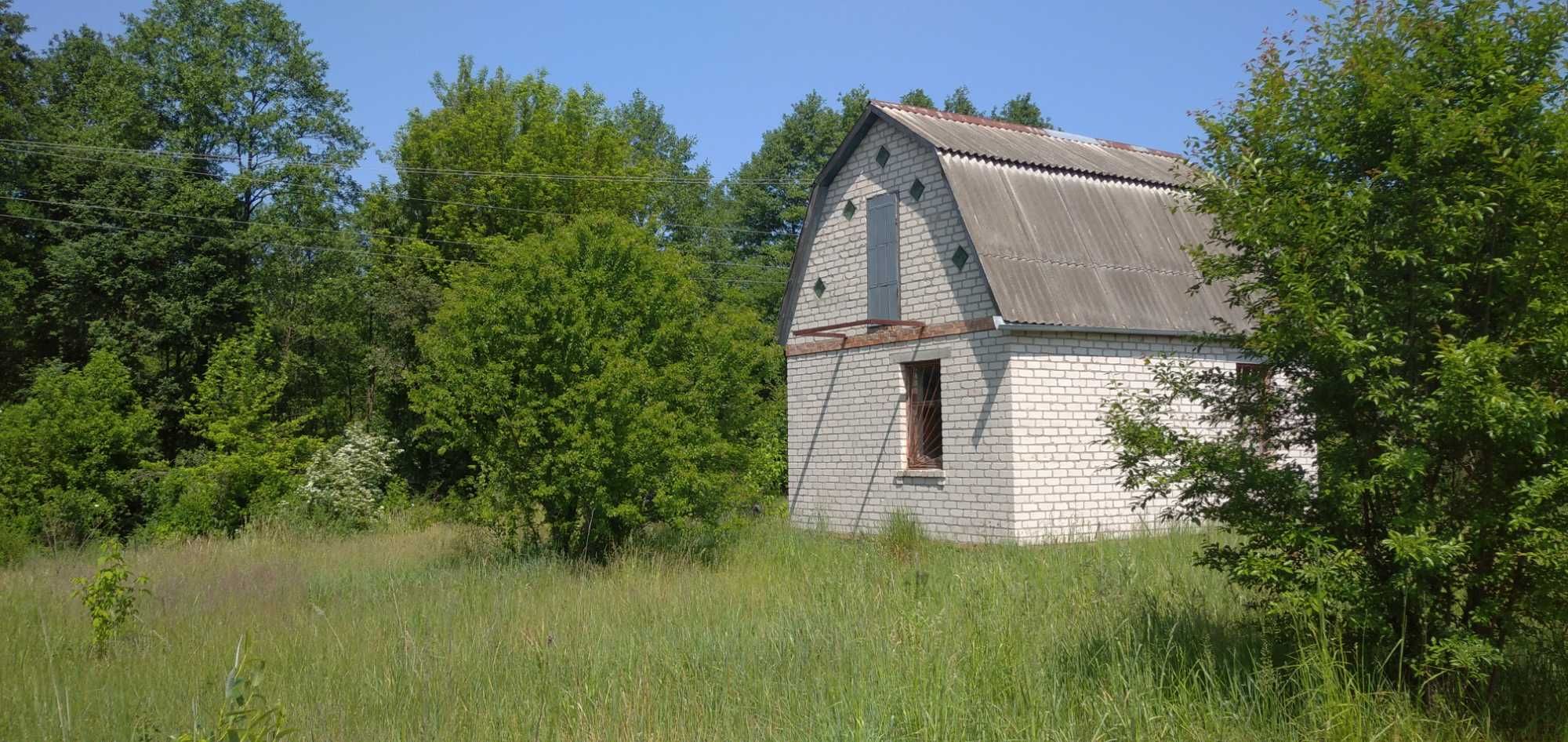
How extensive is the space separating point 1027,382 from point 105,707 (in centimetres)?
1075

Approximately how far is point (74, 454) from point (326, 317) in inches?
318

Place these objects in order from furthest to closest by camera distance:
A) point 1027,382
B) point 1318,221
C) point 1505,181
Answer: point 1027,382 → point 1318,221 → point 1505,181

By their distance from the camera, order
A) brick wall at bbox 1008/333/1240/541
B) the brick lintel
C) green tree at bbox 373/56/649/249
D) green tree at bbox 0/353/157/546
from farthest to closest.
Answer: green tree at bbox 373/56/649/249 < green tree at bbox 0/353/157/546 < the brick lintel < brick wall at bbox 1008/333/1240/541

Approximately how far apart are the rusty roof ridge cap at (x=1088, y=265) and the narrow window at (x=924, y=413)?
6.57ft

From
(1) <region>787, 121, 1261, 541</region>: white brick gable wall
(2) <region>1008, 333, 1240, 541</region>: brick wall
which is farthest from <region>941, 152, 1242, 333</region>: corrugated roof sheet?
(2) <region>1008, 333, 1240, 541</region>: brick wall

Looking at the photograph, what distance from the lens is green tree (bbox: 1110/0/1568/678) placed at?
4.78 meters

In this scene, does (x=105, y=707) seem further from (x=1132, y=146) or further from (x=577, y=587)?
(x=1132, y=146)

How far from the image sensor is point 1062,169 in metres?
15.9

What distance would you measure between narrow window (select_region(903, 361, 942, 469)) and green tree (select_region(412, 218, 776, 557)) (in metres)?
3.20

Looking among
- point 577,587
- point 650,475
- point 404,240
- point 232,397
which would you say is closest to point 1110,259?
point 650,475

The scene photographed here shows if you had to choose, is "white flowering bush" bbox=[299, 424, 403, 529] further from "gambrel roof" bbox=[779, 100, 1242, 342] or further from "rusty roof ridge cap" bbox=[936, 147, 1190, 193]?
"rusty roof ridge cap" bbox=[936, 147, 1190, 193]

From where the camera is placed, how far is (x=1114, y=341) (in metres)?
14.6

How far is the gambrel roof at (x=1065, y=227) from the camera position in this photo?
14094 millimetres

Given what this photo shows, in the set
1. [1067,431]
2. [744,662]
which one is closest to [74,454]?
[1067,431]
